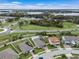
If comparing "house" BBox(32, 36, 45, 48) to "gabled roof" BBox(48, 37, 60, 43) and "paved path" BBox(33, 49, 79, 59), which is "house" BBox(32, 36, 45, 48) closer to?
"gabled roof" BBox(48, 37, 60, 43)

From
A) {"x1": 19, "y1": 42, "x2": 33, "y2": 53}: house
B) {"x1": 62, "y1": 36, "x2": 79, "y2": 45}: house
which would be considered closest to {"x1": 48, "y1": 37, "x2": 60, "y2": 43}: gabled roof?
{"x1": 62, "y1": 36, "x2": 79, "y2": 45}: house

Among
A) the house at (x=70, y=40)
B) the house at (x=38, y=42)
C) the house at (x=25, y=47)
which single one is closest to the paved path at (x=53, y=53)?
the house at (x=25, y=47)

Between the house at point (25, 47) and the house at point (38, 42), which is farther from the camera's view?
the house at point (38, 42)

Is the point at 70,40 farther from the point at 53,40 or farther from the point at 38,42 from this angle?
the point at 38,42

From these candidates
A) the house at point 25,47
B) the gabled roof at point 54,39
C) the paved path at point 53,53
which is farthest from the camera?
the gabled roof at point 54,39

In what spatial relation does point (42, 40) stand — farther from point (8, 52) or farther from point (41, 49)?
point (8, 52)

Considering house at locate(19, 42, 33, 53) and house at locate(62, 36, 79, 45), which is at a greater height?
house at locate(19, 42, 33, 53)

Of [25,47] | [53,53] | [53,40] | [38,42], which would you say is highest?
[25,47]

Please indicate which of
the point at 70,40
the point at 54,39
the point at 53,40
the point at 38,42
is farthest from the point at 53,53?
the point at 70,40

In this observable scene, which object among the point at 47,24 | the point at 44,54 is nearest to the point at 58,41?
the point at 44,54

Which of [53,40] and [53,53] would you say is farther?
[53,40]

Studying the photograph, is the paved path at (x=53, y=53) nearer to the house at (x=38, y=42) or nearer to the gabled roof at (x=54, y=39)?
the house at (x=38, y=42)
